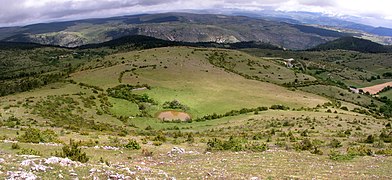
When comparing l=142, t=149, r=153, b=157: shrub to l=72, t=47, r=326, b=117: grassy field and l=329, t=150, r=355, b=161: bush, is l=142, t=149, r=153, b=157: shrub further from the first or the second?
l=72, t=47, r=326, b=117: grassy field

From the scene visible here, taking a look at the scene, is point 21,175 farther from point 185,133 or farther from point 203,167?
point 185,133

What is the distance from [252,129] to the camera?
4297cm

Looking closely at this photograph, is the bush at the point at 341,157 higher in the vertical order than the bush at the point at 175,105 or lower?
higher

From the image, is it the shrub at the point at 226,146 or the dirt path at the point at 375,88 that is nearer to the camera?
the shrub at the point at 226,146

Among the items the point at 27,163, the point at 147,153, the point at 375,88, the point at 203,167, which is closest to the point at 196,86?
the point at 147,153

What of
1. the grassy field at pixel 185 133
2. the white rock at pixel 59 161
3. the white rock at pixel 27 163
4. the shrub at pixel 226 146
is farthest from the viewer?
the shrub at pixel 226 146

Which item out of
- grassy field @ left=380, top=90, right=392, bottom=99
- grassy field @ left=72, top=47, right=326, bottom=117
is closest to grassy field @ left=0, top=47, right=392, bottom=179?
grassy field @ left=72, top=47, right=326, bottom=117

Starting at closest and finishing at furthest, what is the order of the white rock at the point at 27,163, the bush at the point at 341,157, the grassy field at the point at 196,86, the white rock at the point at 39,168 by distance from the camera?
the white rock at the point at 39,168 < the white rock at the point at 27,163 < the bush at the point at 341,157 < the grassy field at the point at 196,86

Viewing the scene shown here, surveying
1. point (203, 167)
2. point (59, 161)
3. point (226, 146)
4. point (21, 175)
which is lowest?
point (226, 146)

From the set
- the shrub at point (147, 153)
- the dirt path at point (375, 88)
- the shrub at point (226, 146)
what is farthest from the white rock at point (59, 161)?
the dirt path at point (375, 88)

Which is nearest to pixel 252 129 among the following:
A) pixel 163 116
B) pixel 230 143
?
pixel 230 143

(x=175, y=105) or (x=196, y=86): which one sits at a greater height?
(x=196, y=86)

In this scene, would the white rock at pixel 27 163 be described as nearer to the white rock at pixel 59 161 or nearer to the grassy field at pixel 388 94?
the white rock at pixel 59 161

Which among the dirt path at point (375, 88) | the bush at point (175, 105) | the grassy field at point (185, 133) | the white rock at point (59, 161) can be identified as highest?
the white rock at point (59, 161)
